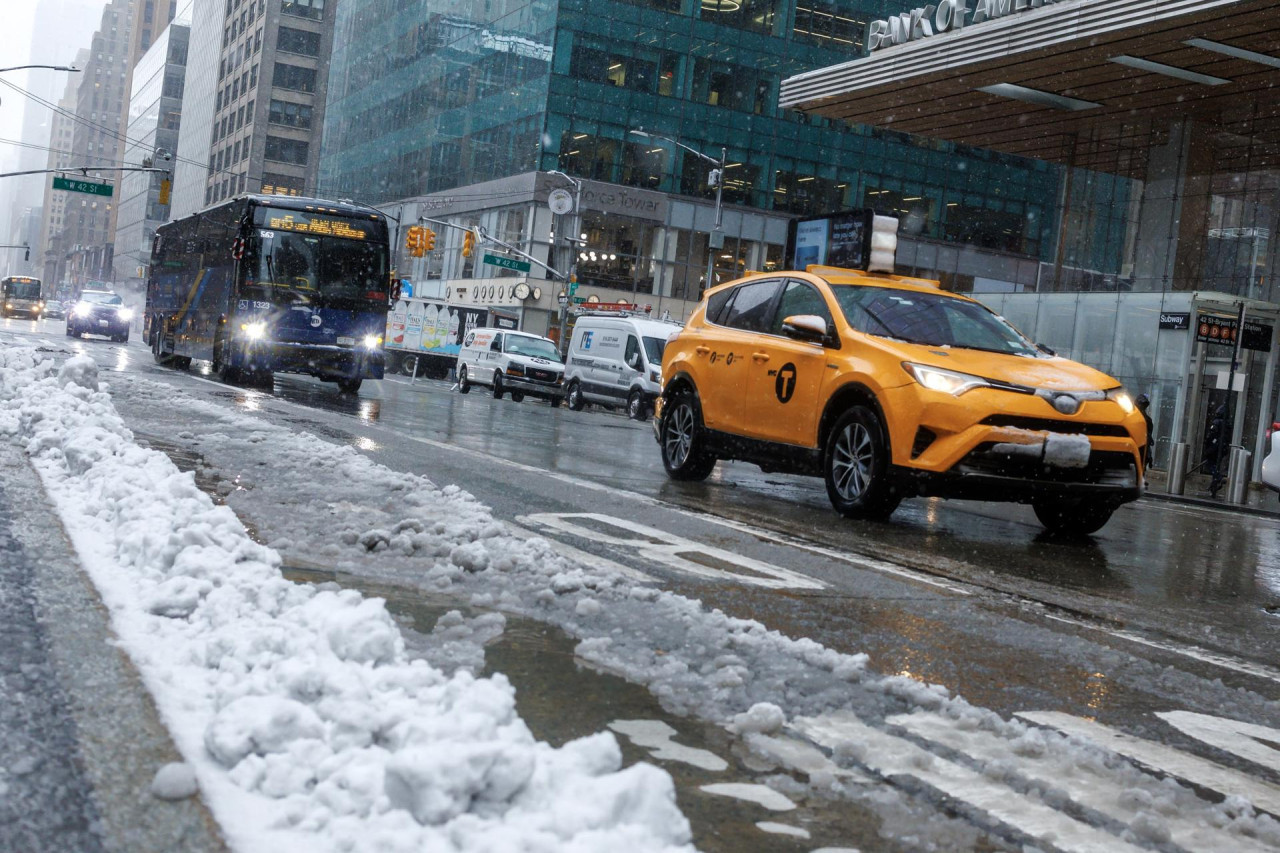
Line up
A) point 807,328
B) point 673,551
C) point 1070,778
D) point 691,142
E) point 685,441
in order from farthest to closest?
Answer: point 691,142 < point 685,441 < point 807,328 < point 673,551 < point 1070,778

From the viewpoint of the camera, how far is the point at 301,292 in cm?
2364

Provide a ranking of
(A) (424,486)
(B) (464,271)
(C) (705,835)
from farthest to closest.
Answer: (B) (464,271) → (A) (424,486) → (C) (705,835)

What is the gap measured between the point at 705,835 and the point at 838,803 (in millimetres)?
413

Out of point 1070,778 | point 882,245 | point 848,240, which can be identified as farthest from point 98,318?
point 1070,778

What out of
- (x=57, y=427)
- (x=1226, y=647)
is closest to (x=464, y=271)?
(x=57, y=427)

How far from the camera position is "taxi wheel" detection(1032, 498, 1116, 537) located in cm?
935

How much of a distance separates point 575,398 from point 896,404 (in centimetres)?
2494

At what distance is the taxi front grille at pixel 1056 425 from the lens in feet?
27.6

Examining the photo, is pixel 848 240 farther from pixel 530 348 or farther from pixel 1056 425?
pixel 530 348

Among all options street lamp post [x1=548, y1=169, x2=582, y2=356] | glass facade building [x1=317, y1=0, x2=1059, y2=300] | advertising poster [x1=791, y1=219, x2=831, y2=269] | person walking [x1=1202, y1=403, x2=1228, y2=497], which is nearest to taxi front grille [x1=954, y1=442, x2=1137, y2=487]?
advertising poster [x1=791, y1=219, x2=831, y2=269]

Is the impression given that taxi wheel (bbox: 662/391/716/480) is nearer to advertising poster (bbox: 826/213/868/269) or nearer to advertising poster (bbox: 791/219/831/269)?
advertising poster (bbox: 826/213/868/269)

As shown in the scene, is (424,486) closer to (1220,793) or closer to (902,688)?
(902,688)

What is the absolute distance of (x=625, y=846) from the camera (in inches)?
90.2

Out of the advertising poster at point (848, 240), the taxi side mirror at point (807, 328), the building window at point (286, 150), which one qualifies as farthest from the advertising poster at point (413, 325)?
the building window at point (286, 150)
